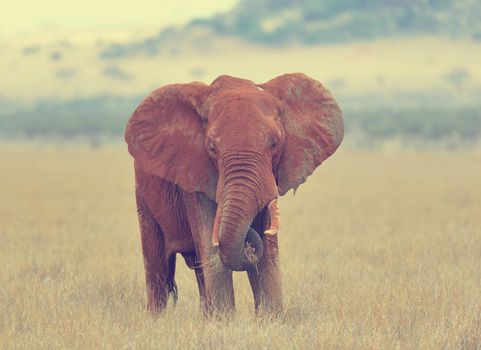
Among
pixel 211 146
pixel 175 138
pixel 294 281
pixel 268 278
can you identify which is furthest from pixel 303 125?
pixel 294 281

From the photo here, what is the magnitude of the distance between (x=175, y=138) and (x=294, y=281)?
116 inches

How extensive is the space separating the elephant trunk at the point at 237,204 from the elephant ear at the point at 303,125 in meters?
0.56

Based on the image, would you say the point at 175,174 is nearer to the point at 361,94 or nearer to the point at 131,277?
the point at 131,277

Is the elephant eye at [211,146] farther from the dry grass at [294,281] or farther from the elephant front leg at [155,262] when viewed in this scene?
the elephant front leg at [155,262]

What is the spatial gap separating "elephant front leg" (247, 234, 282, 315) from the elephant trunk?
552 mm

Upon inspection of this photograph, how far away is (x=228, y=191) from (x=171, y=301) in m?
A: 2.62

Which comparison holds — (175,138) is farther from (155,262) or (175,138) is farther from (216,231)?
(155,262)

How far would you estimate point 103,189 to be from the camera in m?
26.2

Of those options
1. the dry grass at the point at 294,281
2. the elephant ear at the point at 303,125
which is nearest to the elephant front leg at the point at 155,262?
the dry grass at the point at 294,281

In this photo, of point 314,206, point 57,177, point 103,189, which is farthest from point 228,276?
point 57,177

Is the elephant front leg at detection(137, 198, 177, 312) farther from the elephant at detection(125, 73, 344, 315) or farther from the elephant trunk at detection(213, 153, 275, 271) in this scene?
the elephant trunk at detection(213, 153, 275, 271)

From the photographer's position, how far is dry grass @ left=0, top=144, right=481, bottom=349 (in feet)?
22.0

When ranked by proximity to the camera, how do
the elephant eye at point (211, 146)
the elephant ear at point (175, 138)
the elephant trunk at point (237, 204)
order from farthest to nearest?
the elephant ear at point (175, 138) → the elephant eye at point (211, 146) → the elephant trunk at point (237, 204)

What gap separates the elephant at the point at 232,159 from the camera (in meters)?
6.29
